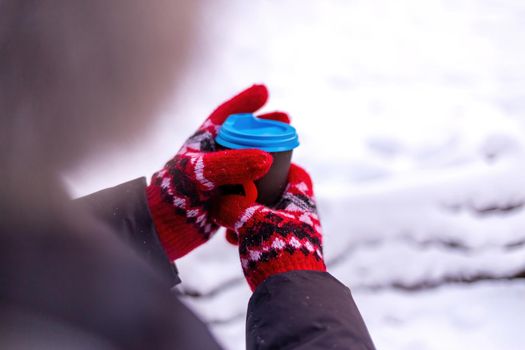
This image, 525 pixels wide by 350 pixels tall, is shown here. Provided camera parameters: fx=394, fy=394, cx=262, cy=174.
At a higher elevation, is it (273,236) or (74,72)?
(74,72)

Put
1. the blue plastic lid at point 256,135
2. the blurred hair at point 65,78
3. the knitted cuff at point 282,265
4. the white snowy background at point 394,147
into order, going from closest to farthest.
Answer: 1. the blurred hair at point 65,78
2. the knitted cuff at point 282,265
3. the blue plastic lid at point 256,135
4. the white snowy background at point 394,147

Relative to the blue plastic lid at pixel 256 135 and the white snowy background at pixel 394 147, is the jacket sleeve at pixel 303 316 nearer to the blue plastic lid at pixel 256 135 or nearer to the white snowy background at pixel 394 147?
the blue plastic lid at pixel 256 135

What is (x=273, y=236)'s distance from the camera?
54 cm

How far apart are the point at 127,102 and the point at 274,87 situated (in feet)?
1.48

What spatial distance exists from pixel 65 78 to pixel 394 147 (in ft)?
2.66

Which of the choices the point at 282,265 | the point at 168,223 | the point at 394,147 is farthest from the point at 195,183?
the point at 394,147

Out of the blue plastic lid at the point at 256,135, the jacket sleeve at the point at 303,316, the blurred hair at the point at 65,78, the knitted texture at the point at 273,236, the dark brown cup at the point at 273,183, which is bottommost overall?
the jacket sleeve at the point at 303,316

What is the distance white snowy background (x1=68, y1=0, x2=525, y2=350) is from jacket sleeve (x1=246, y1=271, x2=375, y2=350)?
355 millimetres

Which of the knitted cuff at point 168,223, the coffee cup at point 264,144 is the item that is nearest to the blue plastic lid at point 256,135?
the coffee cup at point 264,144

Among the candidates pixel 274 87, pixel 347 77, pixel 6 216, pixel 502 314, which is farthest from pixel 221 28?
pixel 502 314

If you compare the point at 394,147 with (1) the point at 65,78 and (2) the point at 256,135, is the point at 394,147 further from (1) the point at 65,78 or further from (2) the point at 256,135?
(1) the point at 65,78

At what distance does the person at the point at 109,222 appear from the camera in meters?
0.35


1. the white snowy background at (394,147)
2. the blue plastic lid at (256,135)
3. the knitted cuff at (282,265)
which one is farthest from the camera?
the white snowy background at (394,147)

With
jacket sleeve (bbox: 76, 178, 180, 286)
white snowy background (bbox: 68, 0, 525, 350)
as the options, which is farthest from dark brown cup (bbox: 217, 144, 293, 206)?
white snowy background (bbox: 68, 0, 525, 350)
